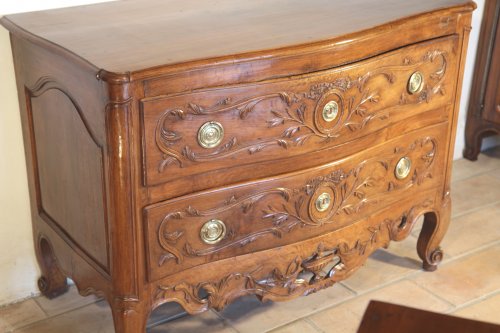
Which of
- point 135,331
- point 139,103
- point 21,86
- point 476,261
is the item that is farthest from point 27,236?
point 476,261

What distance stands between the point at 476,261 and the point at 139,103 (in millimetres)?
1371

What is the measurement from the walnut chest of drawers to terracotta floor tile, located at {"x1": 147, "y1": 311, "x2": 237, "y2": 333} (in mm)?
245

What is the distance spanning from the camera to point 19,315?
6.97 ft

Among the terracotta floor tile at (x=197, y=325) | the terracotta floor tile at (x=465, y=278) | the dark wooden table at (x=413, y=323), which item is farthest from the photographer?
the terracotta floor tile at (x=465, y=278)

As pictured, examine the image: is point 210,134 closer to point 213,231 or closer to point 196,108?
point 196,108

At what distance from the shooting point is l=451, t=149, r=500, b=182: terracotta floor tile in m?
3.02

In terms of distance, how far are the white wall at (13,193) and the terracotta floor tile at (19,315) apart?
0.10 ft

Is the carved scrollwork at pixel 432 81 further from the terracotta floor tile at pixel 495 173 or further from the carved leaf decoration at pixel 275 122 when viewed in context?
the terracotta floor tile at pixel 495 173

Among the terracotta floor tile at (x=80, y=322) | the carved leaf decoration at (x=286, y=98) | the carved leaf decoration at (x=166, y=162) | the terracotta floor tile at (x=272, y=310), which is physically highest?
the carved leaf decoration at (x=286, y=98)

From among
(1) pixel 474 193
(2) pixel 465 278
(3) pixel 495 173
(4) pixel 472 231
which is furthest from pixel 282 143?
(3) pixel 495 173

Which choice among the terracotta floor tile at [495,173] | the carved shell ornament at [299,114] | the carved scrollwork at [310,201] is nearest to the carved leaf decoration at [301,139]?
the carved shell ornament at [299,114]

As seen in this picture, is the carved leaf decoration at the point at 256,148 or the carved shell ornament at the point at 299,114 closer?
the carved shell ornament at the point at 299,114

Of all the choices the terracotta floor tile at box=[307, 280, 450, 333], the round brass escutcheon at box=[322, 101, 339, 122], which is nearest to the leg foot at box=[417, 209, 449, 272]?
the terracotta floor tile at box=[307, 280, 450, 333]

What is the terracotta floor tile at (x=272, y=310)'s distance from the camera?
2.08m
